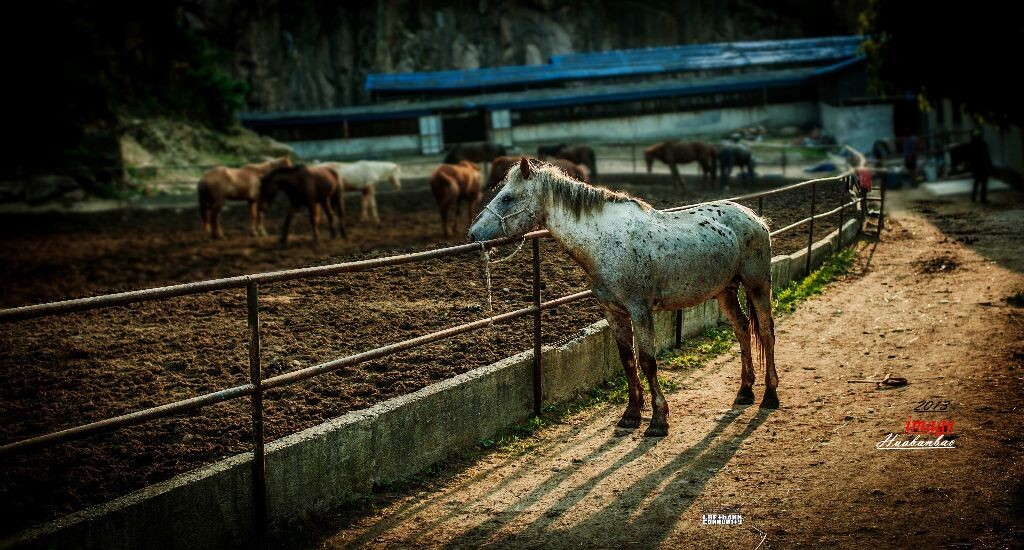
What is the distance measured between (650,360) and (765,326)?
119cm

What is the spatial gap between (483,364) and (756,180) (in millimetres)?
20723

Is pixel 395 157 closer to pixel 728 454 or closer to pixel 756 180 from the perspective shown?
pixel 756 180

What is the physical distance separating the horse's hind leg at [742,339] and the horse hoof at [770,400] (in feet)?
0.45

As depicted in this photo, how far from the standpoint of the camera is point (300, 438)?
4.57 m

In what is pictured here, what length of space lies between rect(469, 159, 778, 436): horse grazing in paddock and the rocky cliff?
38.1 m

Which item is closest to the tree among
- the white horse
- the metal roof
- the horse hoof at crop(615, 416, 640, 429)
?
the white horse

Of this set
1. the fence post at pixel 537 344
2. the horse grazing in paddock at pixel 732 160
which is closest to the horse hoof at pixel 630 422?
the fence post at pixel 537 344

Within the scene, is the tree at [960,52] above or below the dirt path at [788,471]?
above

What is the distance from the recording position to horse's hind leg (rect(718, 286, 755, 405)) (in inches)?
253

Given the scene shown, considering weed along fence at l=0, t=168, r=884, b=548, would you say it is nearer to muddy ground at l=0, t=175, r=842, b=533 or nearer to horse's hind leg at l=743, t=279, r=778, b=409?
muddy ground at l=0, t=175, r=842, b=533

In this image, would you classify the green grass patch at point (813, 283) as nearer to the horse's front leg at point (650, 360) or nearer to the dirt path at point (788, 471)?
the dirt path at point (788, 471)

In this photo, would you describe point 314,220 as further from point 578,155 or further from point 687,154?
point 687,154

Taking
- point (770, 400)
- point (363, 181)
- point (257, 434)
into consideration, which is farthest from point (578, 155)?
point (257, 434)

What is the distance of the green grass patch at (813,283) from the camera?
963 cm
